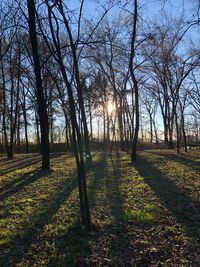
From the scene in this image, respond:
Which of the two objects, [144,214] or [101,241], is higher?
[144,214]

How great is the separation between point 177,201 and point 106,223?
7.34 feet

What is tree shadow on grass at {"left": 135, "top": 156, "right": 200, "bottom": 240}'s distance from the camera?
607 centimetres

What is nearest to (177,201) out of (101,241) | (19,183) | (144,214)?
(144,214)

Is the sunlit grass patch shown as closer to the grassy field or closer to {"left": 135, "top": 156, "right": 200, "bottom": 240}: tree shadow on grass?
the grassy field

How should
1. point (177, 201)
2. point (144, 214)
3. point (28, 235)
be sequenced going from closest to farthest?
point (28, 235), point (144, 214), point (177, 201)

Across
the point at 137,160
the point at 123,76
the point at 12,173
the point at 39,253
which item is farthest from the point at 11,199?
the point at 123,76

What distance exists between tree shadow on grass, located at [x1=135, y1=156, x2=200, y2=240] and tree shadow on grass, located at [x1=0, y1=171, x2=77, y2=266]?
7.72 ft

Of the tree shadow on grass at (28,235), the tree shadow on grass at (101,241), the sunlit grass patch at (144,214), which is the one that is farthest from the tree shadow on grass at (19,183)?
the sunlit grass patch at (144,214)

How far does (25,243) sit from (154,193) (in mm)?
4227

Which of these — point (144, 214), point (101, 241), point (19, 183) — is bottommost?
point (101, 241)

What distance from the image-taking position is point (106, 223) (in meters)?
6.32

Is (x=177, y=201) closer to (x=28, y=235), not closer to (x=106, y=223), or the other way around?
(x=106, y=223)

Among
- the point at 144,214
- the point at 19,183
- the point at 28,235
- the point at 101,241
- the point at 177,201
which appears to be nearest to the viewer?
the point at 101,241

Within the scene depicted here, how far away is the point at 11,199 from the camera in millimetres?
8789
